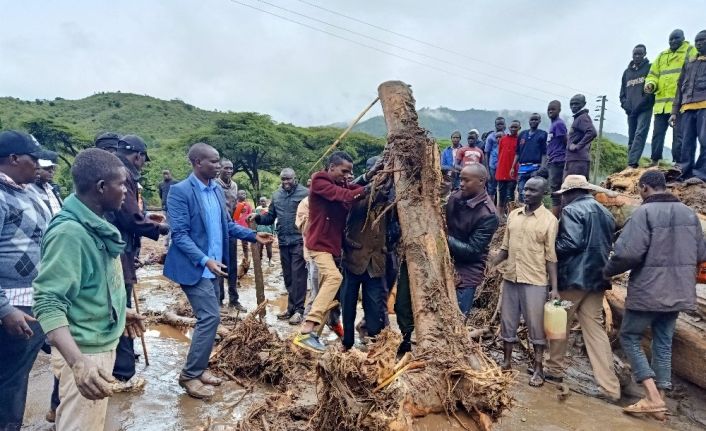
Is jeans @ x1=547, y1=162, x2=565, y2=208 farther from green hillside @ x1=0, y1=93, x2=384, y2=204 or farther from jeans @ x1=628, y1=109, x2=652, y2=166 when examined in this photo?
green hillside @ x1=0, y1=93, x2=384, y2=204

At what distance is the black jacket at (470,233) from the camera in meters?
4.57

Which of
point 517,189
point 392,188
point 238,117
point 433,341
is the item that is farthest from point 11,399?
point 238,117

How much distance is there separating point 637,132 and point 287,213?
6319 millimetres

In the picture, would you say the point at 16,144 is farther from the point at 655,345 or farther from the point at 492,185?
the point at 492,185

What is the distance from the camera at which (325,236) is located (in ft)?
15.0

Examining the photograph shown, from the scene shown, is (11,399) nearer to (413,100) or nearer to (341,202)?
(341,202)

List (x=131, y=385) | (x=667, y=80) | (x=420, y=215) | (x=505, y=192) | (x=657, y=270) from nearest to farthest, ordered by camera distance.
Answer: (x=420, y=215)
(x=131, y=385)
(x=657, y=270)
(x=667, y=80)
(x=505, y=192)

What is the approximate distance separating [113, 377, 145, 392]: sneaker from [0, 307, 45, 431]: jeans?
111 cm

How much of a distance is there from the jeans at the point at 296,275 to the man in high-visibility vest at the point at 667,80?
6.20 meters

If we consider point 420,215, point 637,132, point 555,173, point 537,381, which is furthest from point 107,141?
point 637,132

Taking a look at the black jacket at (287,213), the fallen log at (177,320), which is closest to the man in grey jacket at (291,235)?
the black jacket at (287,213)

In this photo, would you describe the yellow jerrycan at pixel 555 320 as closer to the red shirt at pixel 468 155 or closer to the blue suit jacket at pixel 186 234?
the blue suit jacket at pixel 186 234

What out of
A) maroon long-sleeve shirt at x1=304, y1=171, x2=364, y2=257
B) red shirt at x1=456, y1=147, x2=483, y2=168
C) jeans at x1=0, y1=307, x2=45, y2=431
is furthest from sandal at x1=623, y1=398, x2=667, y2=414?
red shirt at x1=456, y1=147, x2=483, y2=168

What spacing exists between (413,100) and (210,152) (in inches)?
74.1
